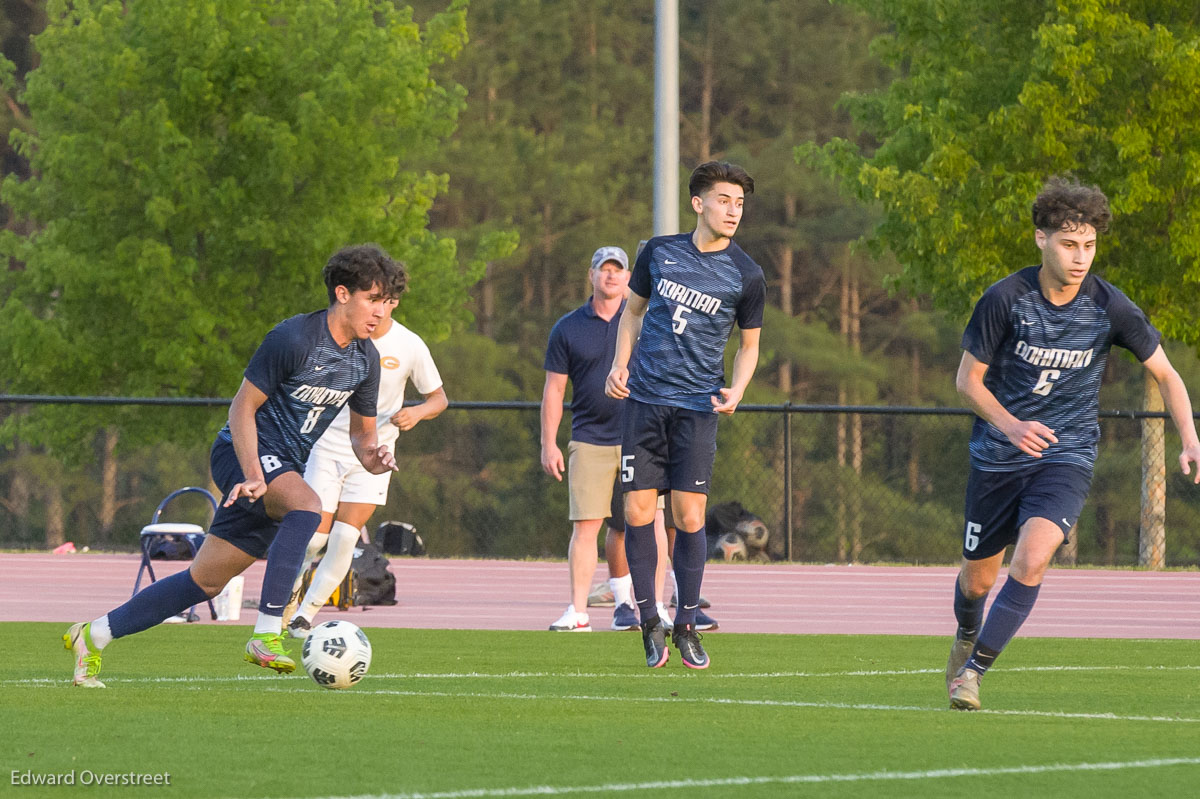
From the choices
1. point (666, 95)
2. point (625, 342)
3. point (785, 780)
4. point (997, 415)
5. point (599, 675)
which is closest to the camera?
point (785, 780)

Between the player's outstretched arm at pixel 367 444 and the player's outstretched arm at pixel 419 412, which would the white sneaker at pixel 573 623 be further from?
the player's outstretched arm at pixel 367 444

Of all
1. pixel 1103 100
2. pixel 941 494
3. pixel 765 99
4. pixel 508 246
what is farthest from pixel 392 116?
pixel 765 99

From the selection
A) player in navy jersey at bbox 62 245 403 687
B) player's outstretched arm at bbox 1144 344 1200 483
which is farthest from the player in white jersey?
player's outstretched arm at bbox 1144 344 1200 483

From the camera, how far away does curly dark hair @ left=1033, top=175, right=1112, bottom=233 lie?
700cm

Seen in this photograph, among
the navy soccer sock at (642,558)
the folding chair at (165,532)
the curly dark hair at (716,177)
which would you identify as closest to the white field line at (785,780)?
the navy soccer sock at (642,558)

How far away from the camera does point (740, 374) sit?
29.3 feet

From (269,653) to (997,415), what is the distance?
3.08 metres

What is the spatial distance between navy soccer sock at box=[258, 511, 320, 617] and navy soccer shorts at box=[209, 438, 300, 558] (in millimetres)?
57

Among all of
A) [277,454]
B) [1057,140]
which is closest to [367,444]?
[277,454]

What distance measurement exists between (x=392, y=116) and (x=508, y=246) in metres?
4.51

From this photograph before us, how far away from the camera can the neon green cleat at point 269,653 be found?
25.6ft

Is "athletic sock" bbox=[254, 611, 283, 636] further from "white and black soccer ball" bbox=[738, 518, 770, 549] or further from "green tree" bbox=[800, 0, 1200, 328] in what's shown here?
"green tree" bbox=[800, 0, 1200, 328]

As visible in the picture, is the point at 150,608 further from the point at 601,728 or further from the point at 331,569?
the point at 331,569

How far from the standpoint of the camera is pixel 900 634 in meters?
12.2
